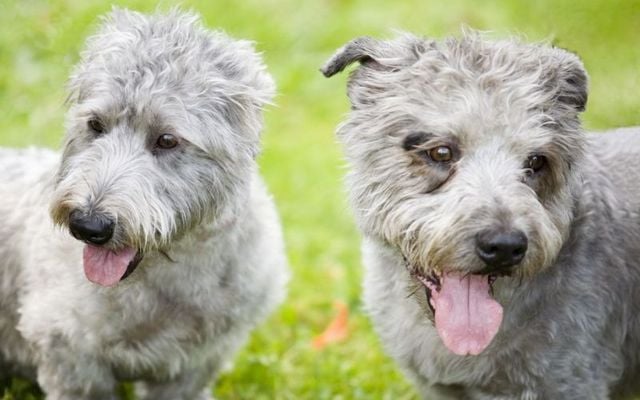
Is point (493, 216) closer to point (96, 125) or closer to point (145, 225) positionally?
point (145, 225)

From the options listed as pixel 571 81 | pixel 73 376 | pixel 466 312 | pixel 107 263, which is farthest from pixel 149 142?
pixel 571 81

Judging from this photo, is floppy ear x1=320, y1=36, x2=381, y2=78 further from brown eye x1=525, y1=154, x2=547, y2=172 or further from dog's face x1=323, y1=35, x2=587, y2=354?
brown eye x1=525, y1=154, x2=547, y2=172

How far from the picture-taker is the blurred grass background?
22.6ft

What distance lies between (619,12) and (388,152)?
4986 millimetres

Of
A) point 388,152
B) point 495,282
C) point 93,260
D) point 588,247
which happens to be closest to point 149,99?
point 93,260

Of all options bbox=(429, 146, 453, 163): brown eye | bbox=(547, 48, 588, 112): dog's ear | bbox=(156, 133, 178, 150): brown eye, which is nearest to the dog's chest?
bbox=(156, 133, 178, 150): brown eye

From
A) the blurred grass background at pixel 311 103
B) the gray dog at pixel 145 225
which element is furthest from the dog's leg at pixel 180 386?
the blurred grass background at pixel 311 103

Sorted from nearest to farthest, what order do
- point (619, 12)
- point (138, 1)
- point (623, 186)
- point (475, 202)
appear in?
point (475, 202)
point (623, 186)
point (619, 12)
point (138, 1)

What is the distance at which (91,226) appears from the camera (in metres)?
4.89

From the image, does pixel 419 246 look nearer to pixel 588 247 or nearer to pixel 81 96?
pixel 588 247

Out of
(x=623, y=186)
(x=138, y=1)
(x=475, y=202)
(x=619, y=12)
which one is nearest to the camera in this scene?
(x=475, y=202)

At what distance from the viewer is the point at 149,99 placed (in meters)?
5.13

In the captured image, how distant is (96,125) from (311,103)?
5.95 metres

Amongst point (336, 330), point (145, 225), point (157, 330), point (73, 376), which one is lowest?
point (336, 330)
